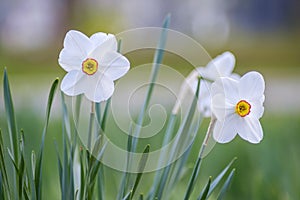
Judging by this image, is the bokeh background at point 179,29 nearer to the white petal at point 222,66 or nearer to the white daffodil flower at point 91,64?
the white petal at point 222,66

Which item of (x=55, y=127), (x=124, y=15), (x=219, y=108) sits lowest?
(x=55, y=127)

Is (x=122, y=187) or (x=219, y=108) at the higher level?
(x=219, y=108)

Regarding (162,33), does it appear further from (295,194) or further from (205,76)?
(295,194)

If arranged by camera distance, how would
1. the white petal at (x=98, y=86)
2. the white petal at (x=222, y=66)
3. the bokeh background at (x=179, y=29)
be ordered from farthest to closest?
the bokeh background at (x=179, y=29), the white petal at (x=222, y=66), the white petal at (x=98, y=86)

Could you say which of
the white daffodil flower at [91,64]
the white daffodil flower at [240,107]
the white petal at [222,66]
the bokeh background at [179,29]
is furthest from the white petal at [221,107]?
the bokeh background at [179,29]

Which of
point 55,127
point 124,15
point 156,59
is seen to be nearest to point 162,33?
point 156,59

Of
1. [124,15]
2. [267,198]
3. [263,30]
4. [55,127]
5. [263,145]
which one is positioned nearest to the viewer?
[267,198]

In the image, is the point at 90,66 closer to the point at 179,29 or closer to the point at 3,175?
the point at 3,175
